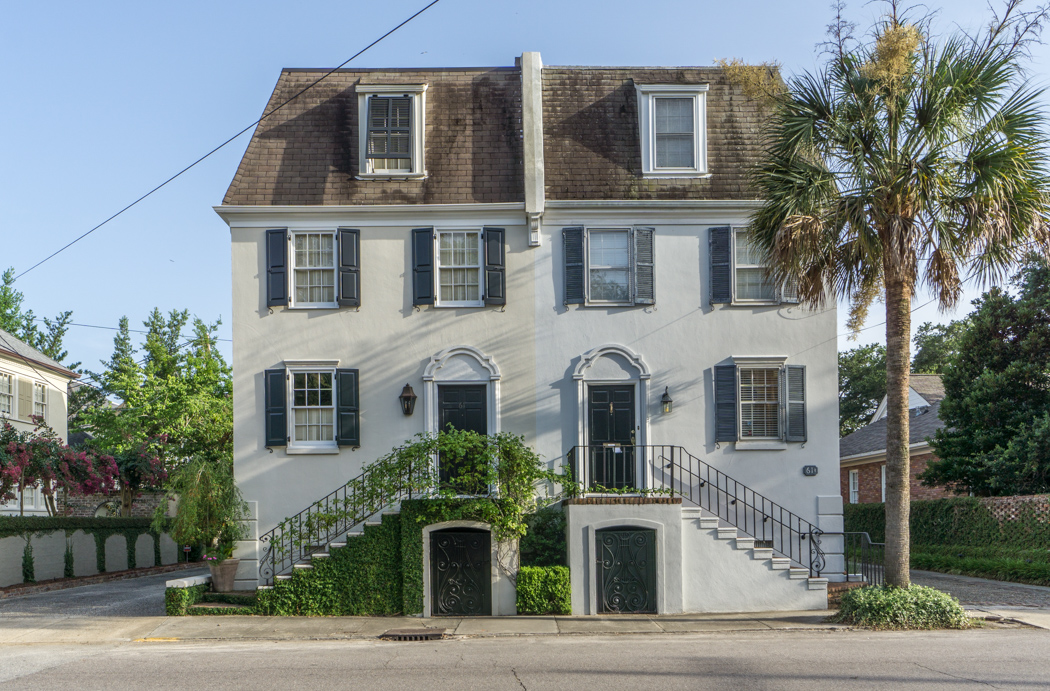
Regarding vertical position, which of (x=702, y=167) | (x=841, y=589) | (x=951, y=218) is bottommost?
(x=841, y=589)

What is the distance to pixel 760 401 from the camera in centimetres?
1742

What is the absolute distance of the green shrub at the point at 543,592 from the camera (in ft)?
49.8

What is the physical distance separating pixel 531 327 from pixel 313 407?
14.1ft

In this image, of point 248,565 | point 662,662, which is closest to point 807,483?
point 662,662

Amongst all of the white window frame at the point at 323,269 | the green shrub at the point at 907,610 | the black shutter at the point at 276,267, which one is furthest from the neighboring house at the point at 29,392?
the green shrub at the point at 907,610

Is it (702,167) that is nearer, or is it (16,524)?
(702,167)

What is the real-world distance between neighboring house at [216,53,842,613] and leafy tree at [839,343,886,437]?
37.0 metres

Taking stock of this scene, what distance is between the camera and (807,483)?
17156mm

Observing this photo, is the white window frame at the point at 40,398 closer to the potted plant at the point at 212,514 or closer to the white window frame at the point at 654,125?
the potted plant at the point at 212,514

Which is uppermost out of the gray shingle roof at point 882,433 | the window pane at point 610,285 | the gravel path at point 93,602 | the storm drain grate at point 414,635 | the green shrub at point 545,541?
the window pane at point 610,285

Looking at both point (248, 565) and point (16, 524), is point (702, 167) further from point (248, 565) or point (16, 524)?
point (16, 524)

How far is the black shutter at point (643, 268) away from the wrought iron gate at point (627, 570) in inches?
178

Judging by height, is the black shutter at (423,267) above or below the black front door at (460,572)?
above

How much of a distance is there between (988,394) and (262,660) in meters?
19.4
